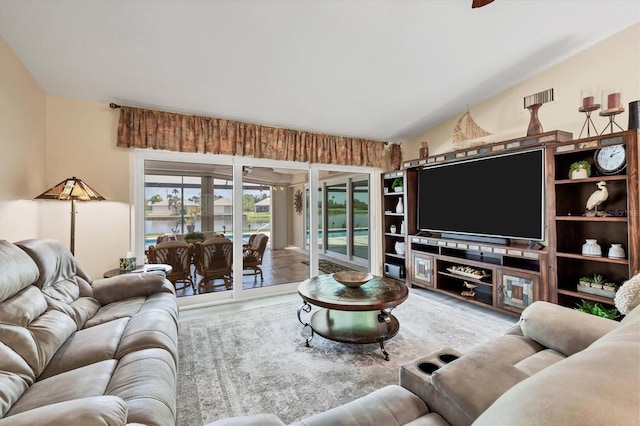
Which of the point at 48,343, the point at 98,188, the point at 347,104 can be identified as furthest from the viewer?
the point at 347,104

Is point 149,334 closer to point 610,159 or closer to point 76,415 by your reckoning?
point 76,415

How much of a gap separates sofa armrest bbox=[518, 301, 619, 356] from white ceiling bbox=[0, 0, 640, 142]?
245 centimetres

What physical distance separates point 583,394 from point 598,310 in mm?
3021

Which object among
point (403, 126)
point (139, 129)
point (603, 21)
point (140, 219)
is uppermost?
point (603, 21)

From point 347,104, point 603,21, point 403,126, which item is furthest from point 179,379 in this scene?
point 603,21

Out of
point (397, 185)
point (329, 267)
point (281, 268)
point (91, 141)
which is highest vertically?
point (91, 141)

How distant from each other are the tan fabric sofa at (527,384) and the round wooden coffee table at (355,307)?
0.91m

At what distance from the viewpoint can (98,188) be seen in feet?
10.8

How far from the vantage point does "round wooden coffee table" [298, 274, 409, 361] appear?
2383 mm

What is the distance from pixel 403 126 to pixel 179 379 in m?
4.38

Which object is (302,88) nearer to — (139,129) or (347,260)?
(139,129)

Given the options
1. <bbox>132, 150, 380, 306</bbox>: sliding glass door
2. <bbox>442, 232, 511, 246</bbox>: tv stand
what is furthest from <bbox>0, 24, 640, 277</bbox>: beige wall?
<bbox>442, 232, 511, 246</bbox>: tv stand

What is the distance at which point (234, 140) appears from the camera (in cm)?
388

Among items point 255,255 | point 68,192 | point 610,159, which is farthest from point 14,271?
point 610,159
